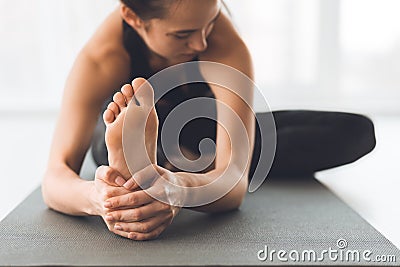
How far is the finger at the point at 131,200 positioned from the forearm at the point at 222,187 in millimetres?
115

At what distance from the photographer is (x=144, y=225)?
4.16ft

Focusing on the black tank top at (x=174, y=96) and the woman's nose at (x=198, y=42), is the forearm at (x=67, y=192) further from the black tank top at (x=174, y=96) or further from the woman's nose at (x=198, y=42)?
the woman's nose at (x=198, y=42)

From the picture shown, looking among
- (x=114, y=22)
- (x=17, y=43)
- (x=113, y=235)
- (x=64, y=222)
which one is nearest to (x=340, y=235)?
(x=113, y=235)

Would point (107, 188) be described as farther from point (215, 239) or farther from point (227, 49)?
point (227, 49)

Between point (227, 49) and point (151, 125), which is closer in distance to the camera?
point (151, 125)

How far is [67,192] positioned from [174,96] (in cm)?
40

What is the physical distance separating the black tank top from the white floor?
1.38ft

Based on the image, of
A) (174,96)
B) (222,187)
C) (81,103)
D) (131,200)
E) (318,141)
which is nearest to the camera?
(131,200)

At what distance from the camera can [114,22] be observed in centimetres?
166

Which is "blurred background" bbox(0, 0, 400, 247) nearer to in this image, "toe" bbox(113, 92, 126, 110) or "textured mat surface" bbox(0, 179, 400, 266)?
"textured mat surface" bbox(0, 179, 400, 266)

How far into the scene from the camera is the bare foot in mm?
1227

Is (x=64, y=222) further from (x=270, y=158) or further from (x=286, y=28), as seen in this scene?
(x=286, y=28)

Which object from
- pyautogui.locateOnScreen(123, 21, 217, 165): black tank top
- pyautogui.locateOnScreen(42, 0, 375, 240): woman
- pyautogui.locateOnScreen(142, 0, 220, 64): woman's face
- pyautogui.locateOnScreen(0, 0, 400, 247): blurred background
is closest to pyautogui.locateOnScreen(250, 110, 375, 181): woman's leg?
pyautogui.locateOnScreen(42, 0, 375, 240): woman

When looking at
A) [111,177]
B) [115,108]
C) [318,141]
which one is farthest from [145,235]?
[318,141]
